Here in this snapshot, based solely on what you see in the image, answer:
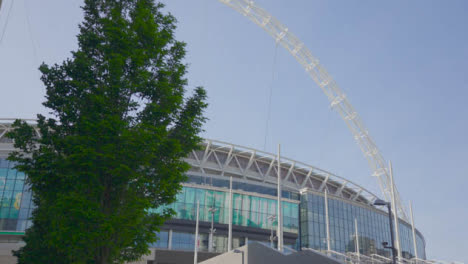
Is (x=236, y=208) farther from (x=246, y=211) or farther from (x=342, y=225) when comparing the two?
(x=342, y=225)

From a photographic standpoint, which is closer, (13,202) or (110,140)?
(110,140)

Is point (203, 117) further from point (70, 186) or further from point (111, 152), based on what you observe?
point (70, 186)

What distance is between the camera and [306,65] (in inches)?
3610

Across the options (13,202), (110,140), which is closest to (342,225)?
(13,202)

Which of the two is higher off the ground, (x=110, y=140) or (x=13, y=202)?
(x=13, y=202)

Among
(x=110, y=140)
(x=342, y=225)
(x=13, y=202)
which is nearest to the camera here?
(x=110, y=140)

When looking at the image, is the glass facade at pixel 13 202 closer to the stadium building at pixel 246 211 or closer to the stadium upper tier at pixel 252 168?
the stadium building at pixel 246 211

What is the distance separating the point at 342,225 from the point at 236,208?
71.5 feet

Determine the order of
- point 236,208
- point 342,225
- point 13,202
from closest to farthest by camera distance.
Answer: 1. point 13,202
2. point 236,208
3. point 342,225

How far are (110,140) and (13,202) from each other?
53418 millimetres

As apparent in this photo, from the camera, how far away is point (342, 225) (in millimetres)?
77875

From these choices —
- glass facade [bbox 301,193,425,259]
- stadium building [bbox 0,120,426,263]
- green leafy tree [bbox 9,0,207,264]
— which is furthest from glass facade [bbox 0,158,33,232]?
green leafy tree [bbox 9,0,207,264]

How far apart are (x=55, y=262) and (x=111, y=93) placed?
7619 millimetres

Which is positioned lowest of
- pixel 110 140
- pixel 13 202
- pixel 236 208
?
pixel 110 140
